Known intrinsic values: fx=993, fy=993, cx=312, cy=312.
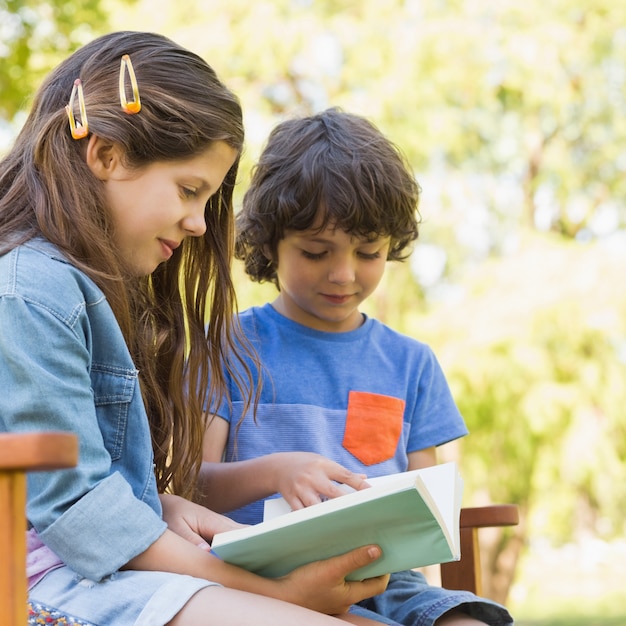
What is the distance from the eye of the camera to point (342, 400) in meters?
1.99

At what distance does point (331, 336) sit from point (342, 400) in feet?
0.47

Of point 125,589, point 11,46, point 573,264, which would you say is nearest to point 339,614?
point 125,589

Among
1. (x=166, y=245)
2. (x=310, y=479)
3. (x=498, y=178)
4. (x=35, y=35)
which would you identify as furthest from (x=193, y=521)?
(x=498, y=178)

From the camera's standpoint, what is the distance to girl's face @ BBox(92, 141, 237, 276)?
147 cm

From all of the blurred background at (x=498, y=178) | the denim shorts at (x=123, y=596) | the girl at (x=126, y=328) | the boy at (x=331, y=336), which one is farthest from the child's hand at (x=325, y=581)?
the blurred background at (x=498, y=178)

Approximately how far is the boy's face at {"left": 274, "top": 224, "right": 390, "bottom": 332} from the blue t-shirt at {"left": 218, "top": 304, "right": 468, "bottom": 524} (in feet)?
0.27

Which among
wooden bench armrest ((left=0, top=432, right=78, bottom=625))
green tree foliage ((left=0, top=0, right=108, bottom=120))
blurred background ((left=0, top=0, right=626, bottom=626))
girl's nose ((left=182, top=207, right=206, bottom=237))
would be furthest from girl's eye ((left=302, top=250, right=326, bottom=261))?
blurred background ((left=0, top=0, right=626, bottom=626))

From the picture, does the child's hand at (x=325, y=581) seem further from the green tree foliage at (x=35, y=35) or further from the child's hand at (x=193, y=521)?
the green tree foliage at (x=35, y=35)

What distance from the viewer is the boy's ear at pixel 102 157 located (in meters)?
1.46

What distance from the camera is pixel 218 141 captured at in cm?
154

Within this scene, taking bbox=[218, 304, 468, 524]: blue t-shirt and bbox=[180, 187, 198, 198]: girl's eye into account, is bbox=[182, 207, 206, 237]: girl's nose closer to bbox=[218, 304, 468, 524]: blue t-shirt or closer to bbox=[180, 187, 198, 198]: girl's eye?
bbox=[180, 187, 198, 198]: girl's eye

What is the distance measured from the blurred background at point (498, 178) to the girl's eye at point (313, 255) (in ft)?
9.15

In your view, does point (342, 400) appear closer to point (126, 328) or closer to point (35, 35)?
point (126, 328)

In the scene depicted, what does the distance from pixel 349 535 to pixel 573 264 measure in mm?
4264
